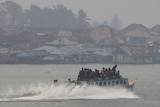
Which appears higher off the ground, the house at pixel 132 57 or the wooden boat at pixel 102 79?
the house at pixel 132 57

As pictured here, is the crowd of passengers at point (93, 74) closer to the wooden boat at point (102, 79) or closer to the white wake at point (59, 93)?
the wooden boat at point (102, 79)

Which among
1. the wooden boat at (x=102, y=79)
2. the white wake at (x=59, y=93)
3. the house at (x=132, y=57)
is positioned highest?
the house at (x=132, y=57)

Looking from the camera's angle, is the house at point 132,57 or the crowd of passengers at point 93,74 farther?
the house at point 132,57

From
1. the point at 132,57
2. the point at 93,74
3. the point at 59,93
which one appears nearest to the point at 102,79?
the point at 93,74

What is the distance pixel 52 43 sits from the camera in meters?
198

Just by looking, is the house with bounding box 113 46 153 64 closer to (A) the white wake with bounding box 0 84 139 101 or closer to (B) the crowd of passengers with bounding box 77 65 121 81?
(B) the crowd of passengers with bounding box 77 65 121 81

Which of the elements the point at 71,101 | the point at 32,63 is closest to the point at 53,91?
the point at 71,101

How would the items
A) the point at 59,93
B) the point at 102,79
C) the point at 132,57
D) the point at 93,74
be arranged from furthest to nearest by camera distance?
the point at 132,57, the point at 102,79, the point at 93,74, the point at 59,93

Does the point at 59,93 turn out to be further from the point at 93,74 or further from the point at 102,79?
the point at 102,79

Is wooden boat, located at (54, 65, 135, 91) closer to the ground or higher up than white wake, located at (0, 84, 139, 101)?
higher up

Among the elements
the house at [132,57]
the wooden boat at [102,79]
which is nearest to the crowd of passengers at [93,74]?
the wooden boat at [102,79]

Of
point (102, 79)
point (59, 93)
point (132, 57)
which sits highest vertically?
point (132, 57)

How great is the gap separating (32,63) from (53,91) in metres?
130

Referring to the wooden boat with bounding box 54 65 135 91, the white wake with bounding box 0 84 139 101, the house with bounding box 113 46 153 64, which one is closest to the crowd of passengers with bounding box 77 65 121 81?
the wooden boat with bounding box 54 65 135 91
